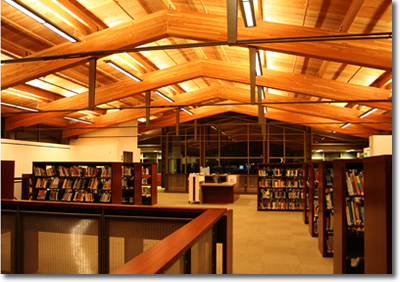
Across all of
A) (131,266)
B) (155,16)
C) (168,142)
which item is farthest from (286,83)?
(168,142)

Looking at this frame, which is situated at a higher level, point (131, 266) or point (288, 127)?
point (288, 127)

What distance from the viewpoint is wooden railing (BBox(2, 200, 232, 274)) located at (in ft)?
6.17

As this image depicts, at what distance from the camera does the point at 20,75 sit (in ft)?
29.9

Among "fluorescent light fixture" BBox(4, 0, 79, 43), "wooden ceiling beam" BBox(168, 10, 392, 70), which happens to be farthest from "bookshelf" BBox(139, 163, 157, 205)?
"fluorescent light fixture" BBox(4, 0, 79, 43)

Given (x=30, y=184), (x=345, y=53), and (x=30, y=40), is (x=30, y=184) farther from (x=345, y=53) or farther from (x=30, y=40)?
(x=345, y=53)

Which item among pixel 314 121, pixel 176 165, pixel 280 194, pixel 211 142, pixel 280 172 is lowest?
pixel 280 194

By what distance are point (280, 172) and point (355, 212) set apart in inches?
331

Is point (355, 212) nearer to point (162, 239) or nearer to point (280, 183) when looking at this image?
point (162, 239)

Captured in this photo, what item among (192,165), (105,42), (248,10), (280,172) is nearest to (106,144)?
(192,165)

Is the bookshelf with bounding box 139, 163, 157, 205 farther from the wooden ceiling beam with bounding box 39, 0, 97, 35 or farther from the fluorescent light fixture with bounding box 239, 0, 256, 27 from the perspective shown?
the fluorescent light fixture with bounding box 239, 0, 256, 27

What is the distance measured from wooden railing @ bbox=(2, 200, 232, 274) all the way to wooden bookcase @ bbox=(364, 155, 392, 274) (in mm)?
1319

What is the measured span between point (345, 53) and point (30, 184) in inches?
421

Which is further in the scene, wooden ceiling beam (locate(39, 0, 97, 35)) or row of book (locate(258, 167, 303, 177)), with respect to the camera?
row of book (locate(258, 167, 303, 177))

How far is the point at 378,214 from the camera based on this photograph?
2590 mm
